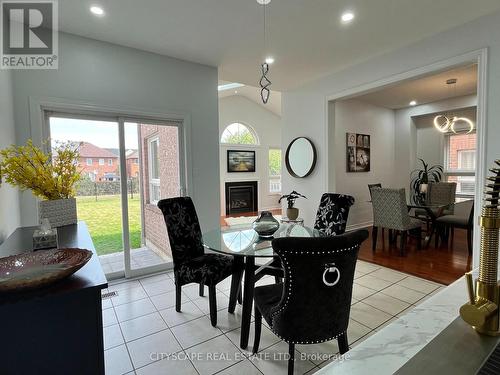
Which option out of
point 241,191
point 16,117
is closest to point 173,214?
point 16,117

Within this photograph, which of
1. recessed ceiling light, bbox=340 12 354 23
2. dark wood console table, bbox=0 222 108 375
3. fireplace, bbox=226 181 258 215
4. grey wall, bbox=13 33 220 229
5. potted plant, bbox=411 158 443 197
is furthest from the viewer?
fireplace, bbox=226 181 258 215

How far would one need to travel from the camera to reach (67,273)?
1.02 meters

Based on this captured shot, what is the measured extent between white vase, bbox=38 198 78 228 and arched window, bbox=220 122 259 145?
6.17 m

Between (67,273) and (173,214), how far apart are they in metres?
1.59

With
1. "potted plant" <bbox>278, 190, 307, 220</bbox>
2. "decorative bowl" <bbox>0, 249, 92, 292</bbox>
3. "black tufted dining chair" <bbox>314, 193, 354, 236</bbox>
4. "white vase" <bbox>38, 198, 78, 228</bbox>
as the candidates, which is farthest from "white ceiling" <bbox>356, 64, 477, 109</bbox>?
"decorative bowl" <bbox>0, 249, 92, 292</bbox>

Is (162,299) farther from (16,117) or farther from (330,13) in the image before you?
(330,13)

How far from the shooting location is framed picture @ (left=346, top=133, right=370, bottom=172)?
5.67 metres

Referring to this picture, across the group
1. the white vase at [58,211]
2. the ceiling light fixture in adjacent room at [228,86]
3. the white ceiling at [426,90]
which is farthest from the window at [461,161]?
the white vase at [58,211]

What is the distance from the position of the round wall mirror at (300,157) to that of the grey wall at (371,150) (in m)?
0.73

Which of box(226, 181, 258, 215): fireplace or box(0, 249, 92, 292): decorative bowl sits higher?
box(0, 249, 92, 292): decorative bowl

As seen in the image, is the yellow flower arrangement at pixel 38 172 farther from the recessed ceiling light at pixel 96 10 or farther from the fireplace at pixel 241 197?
the fireplace at pixel 241 197

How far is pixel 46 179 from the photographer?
6.40 ft

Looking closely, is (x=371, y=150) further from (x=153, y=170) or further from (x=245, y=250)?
(x=245, y=250)

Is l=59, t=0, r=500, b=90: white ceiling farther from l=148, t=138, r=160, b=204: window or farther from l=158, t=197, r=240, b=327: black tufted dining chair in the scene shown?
l=158, t=197, r=240, b=327: black tufted dining chair
